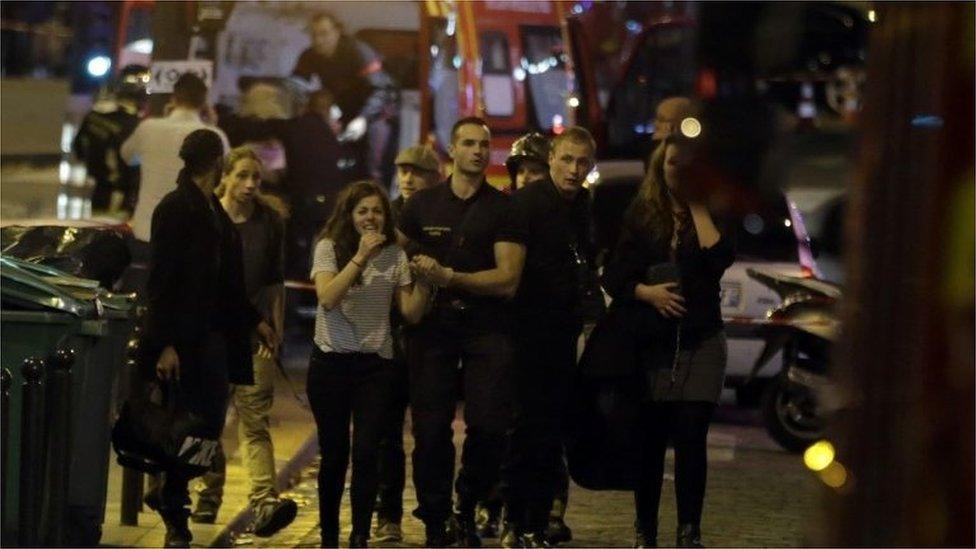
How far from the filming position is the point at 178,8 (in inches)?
762

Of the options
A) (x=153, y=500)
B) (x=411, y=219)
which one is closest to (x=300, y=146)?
(x=411, y=219)

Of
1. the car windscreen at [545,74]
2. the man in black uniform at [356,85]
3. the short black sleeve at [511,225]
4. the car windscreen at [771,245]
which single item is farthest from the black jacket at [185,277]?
the car windscreen at [545,74]

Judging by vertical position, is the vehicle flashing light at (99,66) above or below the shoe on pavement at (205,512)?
above

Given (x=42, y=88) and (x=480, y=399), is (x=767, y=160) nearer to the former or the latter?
(x=480, y=399)

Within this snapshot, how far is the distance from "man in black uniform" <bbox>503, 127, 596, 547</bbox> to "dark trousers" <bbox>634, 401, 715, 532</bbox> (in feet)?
1.49

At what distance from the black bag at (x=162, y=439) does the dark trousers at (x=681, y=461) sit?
6.23 ft

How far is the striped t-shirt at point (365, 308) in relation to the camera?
865cm

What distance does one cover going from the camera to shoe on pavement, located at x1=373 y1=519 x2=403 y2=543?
9.57 m

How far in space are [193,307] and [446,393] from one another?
118 centimetres

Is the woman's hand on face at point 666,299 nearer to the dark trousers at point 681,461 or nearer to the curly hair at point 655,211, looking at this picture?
the curly hair at point 655,211

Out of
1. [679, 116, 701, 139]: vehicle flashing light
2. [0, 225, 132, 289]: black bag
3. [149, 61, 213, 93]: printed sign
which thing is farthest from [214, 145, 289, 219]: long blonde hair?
[149, 61, 213, 93]: printed sign

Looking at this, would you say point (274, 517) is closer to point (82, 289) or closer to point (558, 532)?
point (558, 532)

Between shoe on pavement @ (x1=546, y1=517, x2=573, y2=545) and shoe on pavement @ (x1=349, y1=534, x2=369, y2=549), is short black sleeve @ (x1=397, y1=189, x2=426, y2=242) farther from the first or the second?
shoe on pavement @ (x1=546, y1=517, x2=573, y2=545)

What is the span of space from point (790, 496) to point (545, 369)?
9.82 feet
